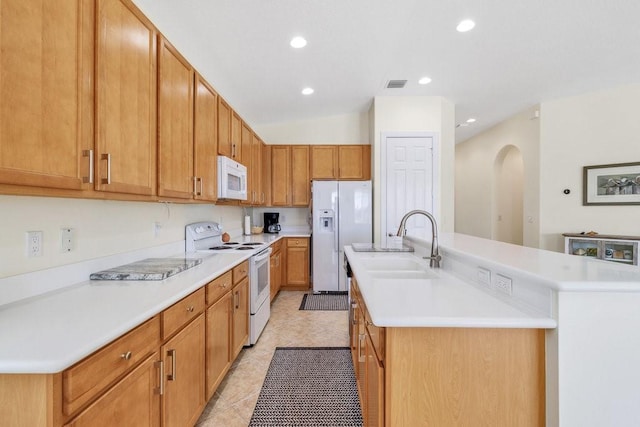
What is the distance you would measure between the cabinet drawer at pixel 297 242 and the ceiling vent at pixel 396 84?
8.39ft

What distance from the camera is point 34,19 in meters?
0.95

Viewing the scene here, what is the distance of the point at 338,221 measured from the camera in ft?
14.4

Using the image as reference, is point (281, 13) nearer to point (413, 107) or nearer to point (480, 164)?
point (413, 107)

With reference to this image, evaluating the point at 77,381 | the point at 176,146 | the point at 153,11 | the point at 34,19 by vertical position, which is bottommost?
the point at 77,381

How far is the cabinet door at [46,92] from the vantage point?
88 centimetres

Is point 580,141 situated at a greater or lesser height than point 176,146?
greater

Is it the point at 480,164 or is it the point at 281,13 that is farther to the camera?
the point at 480,164

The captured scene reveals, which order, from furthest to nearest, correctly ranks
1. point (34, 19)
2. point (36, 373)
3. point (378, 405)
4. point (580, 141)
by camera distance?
point (580, 141)
point (378, 405)
point (34, 19)
point (36, 373)

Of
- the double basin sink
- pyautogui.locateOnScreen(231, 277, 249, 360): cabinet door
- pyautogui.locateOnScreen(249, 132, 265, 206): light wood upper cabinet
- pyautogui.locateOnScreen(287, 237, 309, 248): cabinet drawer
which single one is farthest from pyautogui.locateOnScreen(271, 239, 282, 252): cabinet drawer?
the double basin sink

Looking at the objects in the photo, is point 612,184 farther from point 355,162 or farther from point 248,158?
point 248,158

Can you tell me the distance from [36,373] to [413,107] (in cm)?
462

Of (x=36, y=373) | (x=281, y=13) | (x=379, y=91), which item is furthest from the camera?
(x=379, y=91)

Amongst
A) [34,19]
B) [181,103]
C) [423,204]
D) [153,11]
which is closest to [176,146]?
[181,103]

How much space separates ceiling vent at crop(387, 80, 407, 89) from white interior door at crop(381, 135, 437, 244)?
68 centimetres
